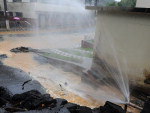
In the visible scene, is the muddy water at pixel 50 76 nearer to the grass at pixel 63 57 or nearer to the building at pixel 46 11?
the grass at pixel 63 57

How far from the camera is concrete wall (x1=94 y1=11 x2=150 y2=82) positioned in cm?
854

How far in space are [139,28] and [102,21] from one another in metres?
2.81

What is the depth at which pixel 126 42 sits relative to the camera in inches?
368

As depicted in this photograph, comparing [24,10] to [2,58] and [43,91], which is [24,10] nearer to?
[2,58]

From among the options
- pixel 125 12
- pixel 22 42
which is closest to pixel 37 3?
pixel 22 42

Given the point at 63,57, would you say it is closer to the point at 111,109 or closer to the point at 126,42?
the point at 126,42

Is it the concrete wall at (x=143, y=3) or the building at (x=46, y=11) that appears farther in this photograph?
the building at (x=46, y=11)

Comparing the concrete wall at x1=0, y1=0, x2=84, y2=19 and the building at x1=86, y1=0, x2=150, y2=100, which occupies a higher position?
the concrete wall at x1=0, y1=0, x2=84, y2=19

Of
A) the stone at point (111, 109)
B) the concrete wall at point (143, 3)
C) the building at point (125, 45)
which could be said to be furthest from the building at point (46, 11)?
the stone at point (111, 109)

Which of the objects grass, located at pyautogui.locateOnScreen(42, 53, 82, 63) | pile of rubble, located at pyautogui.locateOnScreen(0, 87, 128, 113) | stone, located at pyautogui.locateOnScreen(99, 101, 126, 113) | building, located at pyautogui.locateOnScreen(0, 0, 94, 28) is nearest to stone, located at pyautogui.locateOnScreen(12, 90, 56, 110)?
pile of rubble, located at pyautogui.locateOnScreen(0, 87, 128, 113)

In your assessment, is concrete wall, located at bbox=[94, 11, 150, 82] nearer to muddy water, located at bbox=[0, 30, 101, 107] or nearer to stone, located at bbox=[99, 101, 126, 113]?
muddy water, located at bbox=[0, 30, 101, 107]

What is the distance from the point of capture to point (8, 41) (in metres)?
20.1

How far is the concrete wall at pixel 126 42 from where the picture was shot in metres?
8.54

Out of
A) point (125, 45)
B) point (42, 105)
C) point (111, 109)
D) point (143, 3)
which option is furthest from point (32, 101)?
point (143, 3)
